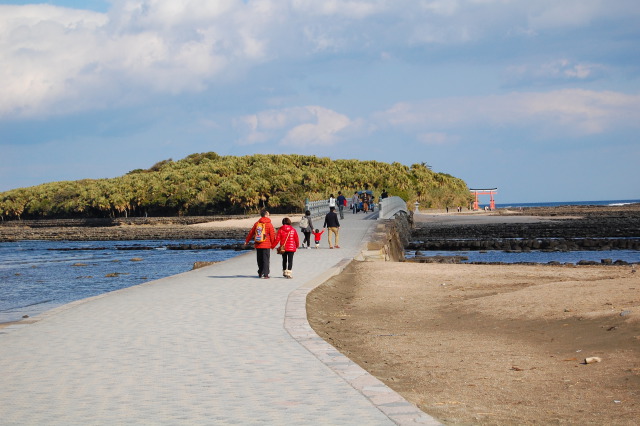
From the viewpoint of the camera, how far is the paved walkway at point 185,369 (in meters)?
6.79

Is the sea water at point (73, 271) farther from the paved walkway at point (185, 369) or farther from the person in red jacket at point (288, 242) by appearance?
the person in red jacket at point (288, 242)

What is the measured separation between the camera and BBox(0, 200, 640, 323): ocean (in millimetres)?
23484

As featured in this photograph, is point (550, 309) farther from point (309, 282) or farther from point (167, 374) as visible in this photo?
point (167, 374)

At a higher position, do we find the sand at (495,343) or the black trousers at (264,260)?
the black trousers at (264,260)

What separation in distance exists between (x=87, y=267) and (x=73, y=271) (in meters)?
2.16

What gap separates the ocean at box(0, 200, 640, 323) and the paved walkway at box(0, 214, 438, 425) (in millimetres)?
5717

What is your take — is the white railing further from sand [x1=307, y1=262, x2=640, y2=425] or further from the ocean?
sand [x1=307, y1=262, x2=640, y2=425]

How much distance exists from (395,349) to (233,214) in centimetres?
9566

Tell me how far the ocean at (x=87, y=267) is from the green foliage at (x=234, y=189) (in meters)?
44.2

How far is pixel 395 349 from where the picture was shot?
36.9ft

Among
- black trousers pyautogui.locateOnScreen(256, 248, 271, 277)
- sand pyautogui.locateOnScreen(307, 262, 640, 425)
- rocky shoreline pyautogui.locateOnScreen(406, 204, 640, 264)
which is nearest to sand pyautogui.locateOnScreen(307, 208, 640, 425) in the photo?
sand pyautogui.locateOnScreen(307, 262, 640, 425)

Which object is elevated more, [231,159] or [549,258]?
[231,159]

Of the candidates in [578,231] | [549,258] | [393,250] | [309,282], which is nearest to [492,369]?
[309,282]

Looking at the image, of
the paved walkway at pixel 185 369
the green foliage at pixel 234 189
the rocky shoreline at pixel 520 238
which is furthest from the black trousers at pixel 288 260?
the green foliage at pixel 234 189
